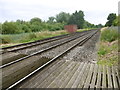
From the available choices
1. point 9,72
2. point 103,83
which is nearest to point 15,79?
point 9,72

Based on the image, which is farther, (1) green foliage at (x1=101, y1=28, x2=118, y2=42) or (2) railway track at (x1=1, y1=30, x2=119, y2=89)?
(1) green foliage at (x1=101, y1=28, x2=118, y2=42)

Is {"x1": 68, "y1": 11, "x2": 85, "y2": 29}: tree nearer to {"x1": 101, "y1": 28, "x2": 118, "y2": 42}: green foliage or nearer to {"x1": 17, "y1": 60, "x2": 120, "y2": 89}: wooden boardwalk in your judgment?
{"x1": 101, "y1": 28, "x2": 118, "y2": 42}: green foliage

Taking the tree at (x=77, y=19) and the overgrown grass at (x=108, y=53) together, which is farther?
the tree at (x=77, y=19)

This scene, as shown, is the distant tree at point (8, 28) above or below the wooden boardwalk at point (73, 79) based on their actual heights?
above

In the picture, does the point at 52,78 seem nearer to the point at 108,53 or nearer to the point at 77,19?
the point at 108,53

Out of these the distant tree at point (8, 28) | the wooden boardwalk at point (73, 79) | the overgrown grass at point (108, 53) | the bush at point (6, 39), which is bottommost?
the wooden boardwalk at point (73, 79)

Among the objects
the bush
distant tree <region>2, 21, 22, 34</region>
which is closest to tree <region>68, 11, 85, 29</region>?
distant tree <region>2, 21, 22, 34</region>

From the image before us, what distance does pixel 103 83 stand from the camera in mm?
3484

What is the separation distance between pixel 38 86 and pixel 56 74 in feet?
3.29

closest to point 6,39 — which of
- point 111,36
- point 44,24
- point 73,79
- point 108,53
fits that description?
point 108,53

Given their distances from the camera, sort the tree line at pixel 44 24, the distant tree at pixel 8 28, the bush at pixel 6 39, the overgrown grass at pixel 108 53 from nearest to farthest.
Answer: the overgrown grass at pixel 108 53, the bush at pixel 6 39, the distant tree at pixel 8 28, the tree line at pixel 44 24

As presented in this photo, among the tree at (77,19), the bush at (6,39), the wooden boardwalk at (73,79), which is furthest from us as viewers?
the tree at (77,19)

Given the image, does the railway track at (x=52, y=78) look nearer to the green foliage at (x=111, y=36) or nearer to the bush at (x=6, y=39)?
the green foliage at (x=111, y=36)

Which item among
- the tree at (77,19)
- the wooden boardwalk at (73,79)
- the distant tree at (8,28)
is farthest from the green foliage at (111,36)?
the tree at (77,19)
